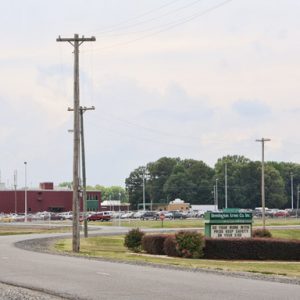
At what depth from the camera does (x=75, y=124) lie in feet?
130

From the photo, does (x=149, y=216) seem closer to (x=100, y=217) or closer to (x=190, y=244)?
(x=100, y=217)

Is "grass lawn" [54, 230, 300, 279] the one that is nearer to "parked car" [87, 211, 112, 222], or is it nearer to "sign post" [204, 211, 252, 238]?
"sign post" [204, 211, 252, 238]

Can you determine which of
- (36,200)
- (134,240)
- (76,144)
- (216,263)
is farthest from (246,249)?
(36,200)

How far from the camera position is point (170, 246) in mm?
37500

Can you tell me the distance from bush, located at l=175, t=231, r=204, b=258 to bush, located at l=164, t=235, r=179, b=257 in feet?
1.51

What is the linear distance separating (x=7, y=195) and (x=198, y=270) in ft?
455

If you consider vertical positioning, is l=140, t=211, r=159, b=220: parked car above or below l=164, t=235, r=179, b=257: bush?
below

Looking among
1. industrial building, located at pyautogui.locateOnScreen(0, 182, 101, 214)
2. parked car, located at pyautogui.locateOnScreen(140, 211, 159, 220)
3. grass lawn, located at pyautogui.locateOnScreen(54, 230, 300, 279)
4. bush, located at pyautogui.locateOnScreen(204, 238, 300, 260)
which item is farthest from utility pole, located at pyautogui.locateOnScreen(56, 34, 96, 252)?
industrial building, located at pyautogui.locateOnScreen(0, 182, 101, 214)

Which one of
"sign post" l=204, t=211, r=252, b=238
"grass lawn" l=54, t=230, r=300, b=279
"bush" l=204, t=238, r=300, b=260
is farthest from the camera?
"sign post" l=204, t=211, r=252, b=238

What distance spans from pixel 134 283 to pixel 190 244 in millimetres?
17545

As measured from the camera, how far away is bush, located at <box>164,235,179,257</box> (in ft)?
122

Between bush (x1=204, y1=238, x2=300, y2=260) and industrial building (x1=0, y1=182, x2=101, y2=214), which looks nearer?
bush (x1=204, y1=238, x2=300, y2=260)

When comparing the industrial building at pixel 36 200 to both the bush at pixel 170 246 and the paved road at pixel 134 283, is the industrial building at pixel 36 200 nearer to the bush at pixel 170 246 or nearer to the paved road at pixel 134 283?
the bush at pixel 170 246

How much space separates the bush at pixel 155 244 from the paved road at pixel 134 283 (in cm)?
1263
